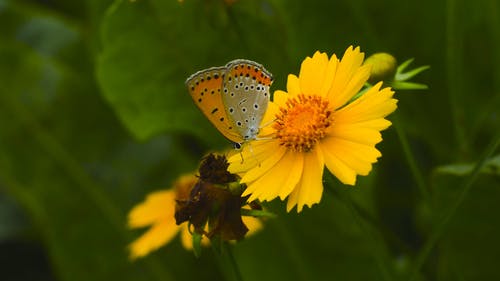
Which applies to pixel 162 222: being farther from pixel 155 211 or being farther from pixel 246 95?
pixel 246 95

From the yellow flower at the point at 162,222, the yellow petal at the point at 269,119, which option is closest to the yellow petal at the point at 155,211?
the yellow flower at the point at 162,222

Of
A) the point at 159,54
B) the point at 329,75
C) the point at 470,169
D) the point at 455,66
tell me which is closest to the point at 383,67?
the point at 329,75

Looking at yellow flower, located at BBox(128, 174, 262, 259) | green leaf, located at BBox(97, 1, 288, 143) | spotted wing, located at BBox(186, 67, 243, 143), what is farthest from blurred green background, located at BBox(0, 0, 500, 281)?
spotted wing, located at BBox(186, 67, 243, 143)

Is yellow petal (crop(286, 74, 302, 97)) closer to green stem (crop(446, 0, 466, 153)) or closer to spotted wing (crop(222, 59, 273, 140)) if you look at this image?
spotted wing (crop(222, 59, 273, 140))

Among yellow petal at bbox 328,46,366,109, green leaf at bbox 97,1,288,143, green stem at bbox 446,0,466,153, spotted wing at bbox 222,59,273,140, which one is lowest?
green stem at bbox 446,0,466,153

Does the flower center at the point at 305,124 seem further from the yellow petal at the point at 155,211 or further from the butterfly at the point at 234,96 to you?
the yellow petal at the point at 155,211
